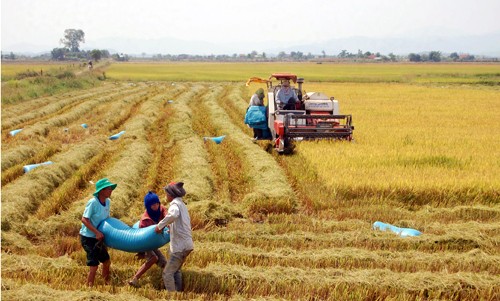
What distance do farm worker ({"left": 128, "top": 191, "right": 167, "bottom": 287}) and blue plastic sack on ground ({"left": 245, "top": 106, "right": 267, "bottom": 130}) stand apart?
913cm

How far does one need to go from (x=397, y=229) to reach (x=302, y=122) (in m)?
7.04

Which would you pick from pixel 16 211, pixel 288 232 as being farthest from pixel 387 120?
pixel 16 211

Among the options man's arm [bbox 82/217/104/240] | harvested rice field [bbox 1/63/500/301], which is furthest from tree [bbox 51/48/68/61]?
man's arm [bbox 82/217/104/240]

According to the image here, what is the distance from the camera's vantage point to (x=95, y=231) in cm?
588

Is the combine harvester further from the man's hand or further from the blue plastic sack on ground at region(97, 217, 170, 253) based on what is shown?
the man's hand

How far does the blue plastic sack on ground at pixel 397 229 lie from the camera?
7.84 m

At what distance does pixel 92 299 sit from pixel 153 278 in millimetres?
1051

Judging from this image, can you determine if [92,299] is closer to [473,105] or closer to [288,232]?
[288,232]

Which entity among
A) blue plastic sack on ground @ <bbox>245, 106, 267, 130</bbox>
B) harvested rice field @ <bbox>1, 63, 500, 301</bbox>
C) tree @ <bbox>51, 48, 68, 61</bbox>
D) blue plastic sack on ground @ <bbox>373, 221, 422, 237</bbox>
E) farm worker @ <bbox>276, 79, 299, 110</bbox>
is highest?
tree @ <bbox>51, 48, 68, 61</bbox>

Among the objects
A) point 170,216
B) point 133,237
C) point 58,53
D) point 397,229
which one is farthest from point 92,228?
point 58,53

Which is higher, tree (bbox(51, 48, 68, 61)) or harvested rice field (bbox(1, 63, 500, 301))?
tree (bbox(51, 48, 68, 61))

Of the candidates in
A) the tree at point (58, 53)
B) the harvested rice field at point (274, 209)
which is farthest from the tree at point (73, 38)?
the harvested rice field at point (274, 209)

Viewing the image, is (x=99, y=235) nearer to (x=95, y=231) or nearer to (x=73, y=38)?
(x=95, y=231)

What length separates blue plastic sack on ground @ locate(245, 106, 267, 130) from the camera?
15.3 metres
